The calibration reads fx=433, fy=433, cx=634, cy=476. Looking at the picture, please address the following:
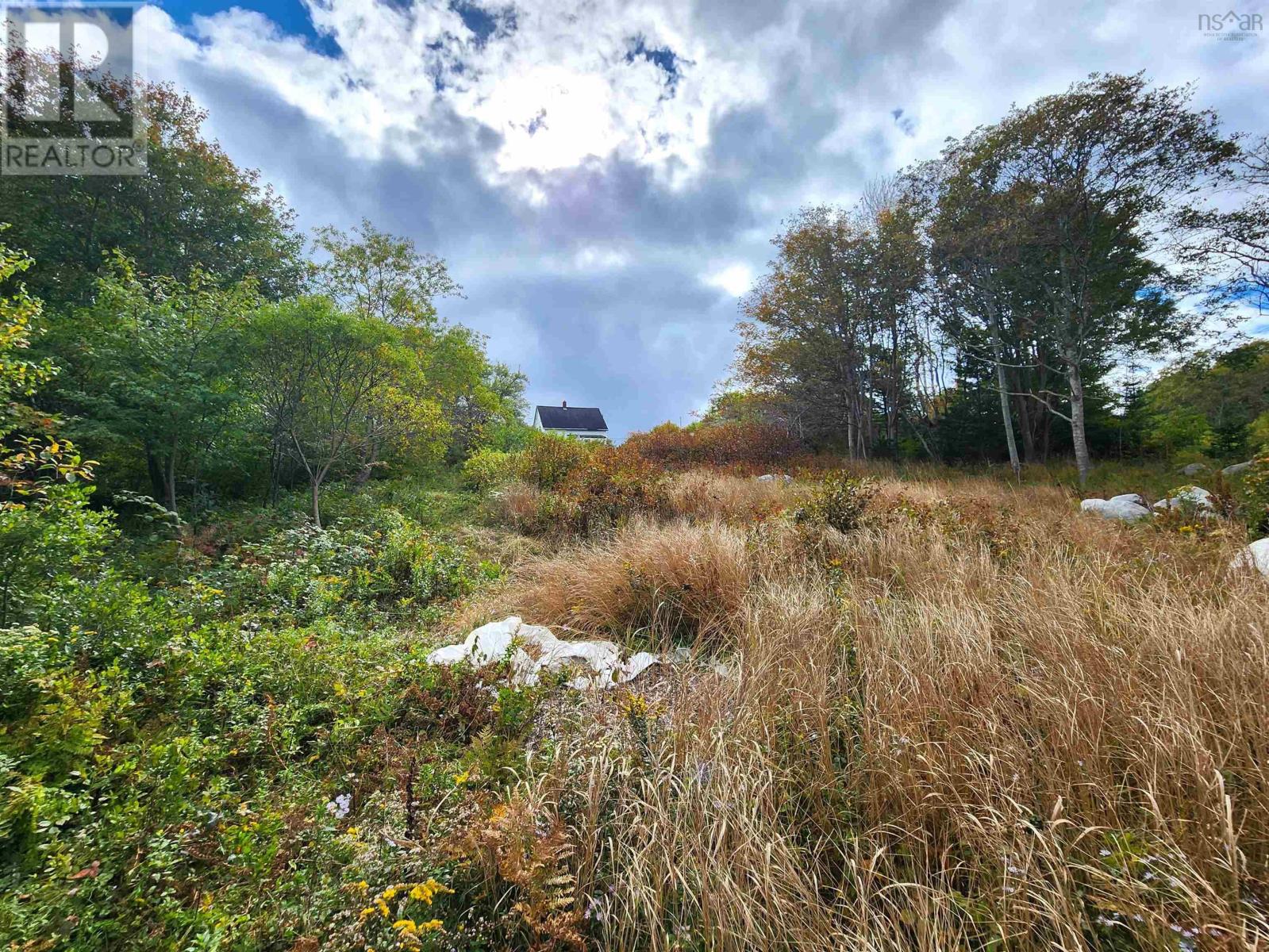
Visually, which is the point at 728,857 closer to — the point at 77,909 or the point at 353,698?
the point at 77,909

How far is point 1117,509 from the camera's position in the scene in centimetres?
559

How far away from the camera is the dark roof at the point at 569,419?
120 feet

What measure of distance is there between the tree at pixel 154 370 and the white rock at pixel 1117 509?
1060cm

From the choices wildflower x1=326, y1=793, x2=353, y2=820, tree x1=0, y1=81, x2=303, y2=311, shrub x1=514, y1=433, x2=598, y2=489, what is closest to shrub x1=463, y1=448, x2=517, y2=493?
shrub x1=514, y1=433, x2=598, y2=489

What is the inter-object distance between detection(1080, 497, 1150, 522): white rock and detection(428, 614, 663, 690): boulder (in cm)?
579

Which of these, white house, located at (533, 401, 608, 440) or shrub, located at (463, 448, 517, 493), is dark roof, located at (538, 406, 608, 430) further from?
shrub, located at (463, 448, 517, 493)

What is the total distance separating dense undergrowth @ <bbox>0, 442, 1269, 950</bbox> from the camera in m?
1.11

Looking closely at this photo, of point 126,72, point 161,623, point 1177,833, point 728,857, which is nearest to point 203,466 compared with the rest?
point 161,623

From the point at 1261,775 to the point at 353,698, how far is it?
3.37 m

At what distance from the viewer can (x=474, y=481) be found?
963cm

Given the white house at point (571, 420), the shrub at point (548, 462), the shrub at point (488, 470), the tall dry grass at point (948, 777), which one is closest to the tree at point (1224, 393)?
the tall dry grass at point (948, 777)

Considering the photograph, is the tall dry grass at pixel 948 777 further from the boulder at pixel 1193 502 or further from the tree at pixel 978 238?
the tree at pixel 978 238

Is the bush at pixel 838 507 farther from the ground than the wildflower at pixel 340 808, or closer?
farther from the ground

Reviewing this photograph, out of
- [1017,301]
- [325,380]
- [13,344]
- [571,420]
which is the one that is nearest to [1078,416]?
[1017,301]
